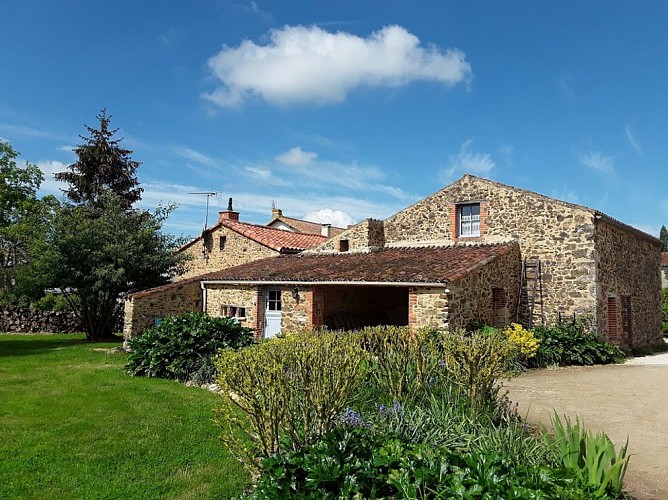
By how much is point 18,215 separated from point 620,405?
62.8 feet

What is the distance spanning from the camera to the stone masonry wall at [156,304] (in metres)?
16.1

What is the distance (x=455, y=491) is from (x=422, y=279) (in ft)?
29.4

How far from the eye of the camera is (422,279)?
12.3m

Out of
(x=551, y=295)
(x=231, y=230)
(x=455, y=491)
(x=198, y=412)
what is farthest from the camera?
(x=231, y=230)

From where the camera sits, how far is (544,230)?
15.3 m

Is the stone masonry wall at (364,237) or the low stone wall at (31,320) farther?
the low stone wall at (31,320)

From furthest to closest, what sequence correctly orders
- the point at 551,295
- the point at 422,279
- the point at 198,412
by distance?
the point at 551,295 → the point at 422,279 → the point at 198,412

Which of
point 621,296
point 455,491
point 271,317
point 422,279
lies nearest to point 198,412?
point 455,491

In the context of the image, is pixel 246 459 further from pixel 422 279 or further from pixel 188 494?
pixel 422 279

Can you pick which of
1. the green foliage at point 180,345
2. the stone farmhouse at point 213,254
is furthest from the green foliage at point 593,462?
the stone farmhouse at point 213,254

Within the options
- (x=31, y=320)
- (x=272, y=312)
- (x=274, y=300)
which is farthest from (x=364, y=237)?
(x=31, y=320)

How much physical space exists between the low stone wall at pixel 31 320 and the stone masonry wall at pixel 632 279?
22.2 m

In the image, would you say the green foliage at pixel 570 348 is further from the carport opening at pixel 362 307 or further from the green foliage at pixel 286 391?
the green foliage at pixel 286 391

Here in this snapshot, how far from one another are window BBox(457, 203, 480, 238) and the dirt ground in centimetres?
595
